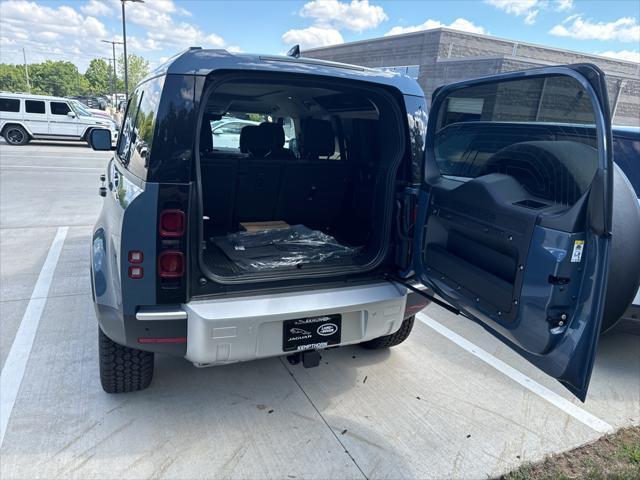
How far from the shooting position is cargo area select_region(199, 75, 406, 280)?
3.01 metres

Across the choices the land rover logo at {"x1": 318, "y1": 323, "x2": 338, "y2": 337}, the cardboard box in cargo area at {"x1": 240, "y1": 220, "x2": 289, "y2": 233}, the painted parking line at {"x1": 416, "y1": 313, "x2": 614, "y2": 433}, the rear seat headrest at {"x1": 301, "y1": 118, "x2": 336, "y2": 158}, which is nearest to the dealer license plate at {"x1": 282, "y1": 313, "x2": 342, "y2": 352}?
the land rover logo at {"x1": 318, "y1": 323, "x2": 338, "y2": 337}

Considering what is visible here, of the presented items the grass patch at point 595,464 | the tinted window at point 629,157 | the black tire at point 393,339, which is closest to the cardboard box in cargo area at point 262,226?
the black tire at point 393,339

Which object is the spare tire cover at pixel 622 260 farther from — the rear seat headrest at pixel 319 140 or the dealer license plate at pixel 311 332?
the rear seat headrest at pixel 319 140

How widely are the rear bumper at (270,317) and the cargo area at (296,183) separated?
1.21ft

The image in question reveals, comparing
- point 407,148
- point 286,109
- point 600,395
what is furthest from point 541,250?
point 286,109

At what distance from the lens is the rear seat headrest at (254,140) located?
145 inches

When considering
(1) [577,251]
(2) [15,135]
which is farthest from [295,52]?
(2) [15,135]

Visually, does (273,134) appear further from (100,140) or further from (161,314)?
(161,314)

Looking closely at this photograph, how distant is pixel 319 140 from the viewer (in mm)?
3689

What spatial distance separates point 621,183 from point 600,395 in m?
1.85

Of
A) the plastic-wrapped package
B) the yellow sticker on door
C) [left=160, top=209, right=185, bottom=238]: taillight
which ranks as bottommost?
the plastic-wrapped package

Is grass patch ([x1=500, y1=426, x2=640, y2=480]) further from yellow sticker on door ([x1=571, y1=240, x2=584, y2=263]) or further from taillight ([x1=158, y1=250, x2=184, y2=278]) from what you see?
taillight ([x1=158, y1=250, x2=184, y2=278])

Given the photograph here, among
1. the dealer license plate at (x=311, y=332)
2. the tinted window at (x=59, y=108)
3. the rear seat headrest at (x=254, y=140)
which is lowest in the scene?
the dealer license plate at (x=311, y=332)

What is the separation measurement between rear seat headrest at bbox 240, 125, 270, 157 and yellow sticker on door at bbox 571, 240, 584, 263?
2691 mm
